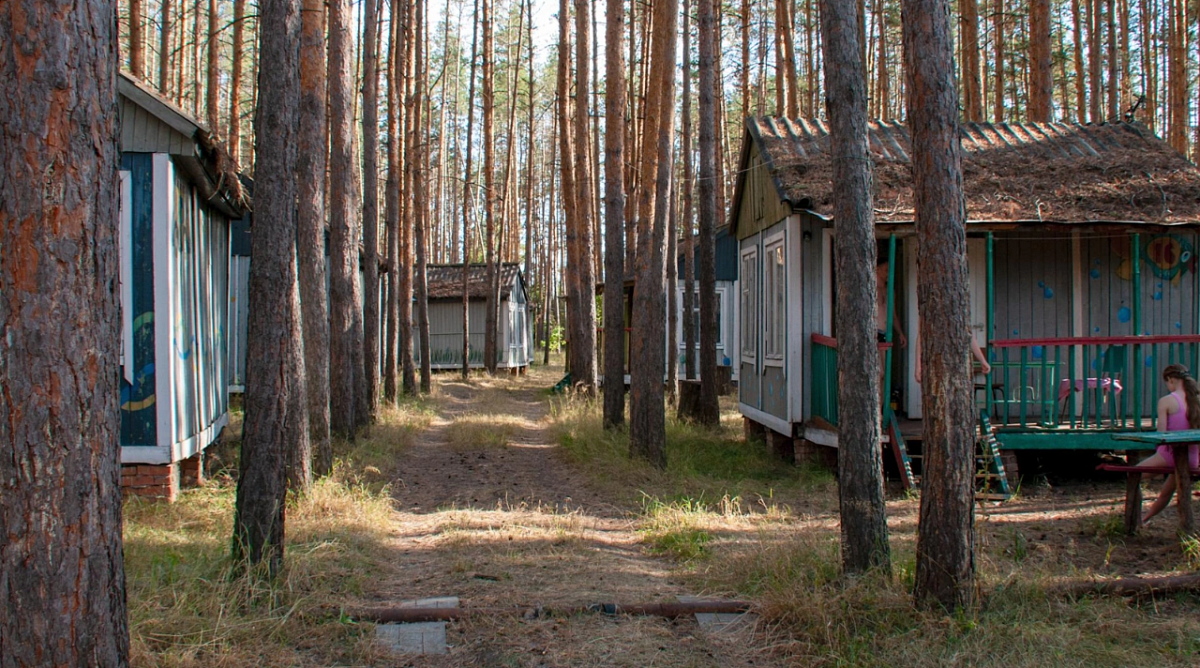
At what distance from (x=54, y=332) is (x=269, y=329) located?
A: 239 cm

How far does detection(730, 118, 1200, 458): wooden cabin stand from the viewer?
9484mm

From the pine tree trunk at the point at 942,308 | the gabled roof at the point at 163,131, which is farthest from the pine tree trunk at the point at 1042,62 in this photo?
the gabled roof at the point at 163,131

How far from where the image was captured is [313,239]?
9062 mm

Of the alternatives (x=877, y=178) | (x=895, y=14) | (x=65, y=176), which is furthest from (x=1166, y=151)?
(x=895, y=14)

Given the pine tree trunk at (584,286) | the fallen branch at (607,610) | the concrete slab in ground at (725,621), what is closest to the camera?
the concrete slab in ground at (725,621)

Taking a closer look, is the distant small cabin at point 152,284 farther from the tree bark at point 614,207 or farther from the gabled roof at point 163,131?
the tree bark at point 614,207

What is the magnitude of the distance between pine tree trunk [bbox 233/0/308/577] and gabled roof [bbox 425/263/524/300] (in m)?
26.9

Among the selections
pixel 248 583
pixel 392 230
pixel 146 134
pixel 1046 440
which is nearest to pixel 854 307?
pixel 248 583

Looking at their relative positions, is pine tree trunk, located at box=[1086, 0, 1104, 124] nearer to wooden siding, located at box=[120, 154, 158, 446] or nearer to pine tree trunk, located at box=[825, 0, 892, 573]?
pine tree trunk, located at box=[825, 0, 892, 573]

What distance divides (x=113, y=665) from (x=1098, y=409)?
9.15m

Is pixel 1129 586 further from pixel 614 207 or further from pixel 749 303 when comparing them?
pixel 614 207

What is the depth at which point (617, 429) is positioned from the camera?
12.7 meters

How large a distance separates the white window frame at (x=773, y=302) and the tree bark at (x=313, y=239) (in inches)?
208

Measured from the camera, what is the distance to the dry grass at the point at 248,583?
4.38 metres
